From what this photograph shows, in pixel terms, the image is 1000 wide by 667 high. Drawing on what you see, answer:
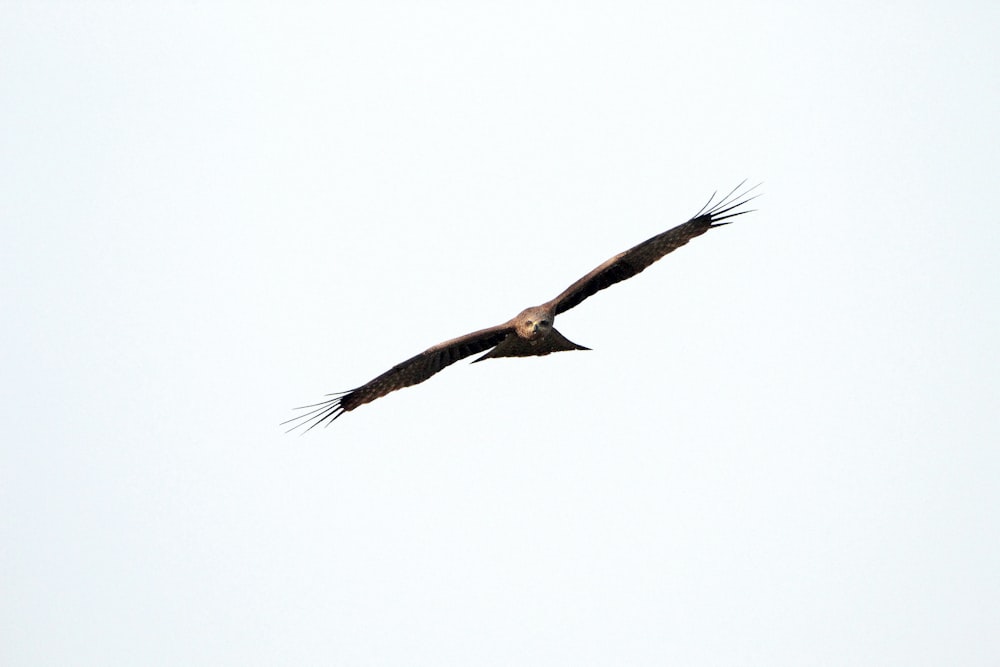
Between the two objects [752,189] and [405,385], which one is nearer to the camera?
[752,189]

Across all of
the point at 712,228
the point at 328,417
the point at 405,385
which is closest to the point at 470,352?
the point at 405,385

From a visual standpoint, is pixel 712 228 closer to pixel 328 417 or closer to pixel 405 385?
pixel 405 385

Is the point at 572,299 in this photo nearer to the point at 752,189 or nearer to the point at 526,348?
the point at 526,348

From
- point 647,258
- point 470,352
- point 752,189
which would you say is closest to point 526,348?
point 470,352

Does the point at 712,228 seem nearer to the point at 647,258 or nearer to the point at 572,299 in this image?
the point at 647,258
